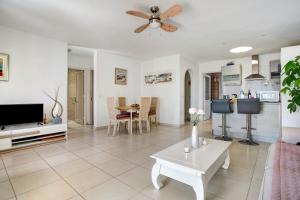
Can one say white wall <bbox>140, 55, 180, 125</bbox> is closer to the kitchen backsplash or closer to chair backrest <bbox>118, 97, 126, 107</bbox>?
chair backrest <bbox>118, 97, 126, 107</bbox>

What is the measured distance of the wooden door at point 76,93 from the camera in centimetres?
581

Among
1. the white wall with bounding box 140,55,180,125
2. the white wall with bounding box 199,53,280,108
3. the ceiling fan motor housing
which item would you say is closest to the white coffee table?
the ceiling fan motor housing

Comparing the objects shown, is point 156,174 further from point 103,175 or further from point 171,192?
point 103,175

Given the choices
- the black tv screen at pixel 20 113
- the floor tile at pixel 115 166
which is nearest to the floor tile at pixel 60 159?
the floor tile at pixel 115 166

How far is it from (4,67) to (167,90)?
14.9ft

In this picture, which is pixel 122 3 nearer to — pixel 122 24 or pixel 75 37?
pixel 122 24

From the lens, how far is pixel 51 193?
165 cm

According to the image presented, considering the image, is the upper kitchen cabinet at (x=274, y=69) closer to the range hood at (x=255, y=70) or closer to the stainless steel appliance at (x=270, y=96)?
the range hood at (x=255, y=70)

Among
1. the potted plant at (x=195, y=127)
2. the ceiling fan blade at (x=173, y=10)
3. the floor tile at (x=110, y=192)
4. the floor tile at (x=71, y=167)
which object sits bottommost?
the floor tile at (x=110, y=192)

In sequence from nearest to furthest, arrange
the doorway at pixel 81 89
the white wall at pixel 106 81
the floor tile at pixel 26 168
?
1. the floor tile at pixel 26 168
2. the white wall at pixel 106 81
3. the doorway at pixel 81 89

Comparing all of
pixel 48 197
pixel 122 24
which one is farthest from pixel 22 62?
pixel 48 197

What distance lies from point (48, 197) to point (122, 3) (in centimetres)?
272

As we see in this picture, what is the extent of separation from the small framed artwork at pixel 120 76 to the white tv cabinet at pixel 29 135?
8.26 ft

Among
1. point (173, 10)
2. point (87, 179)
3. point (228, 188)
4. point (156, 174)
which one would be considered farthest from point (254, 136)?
point (87, 179)
